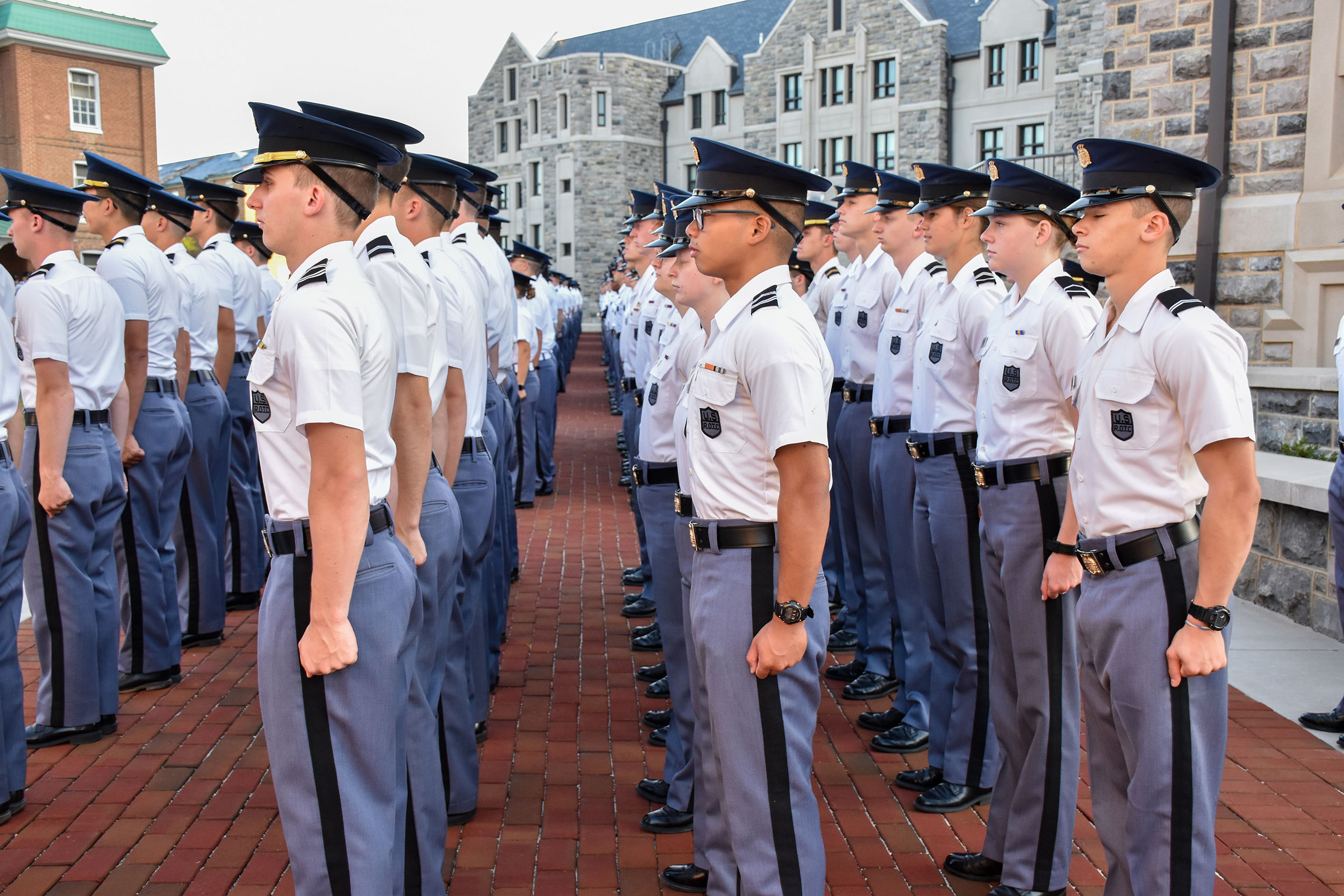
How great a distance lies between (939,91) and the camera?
1631 inches

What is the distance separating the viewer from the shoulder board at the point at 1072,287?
377 centimetres

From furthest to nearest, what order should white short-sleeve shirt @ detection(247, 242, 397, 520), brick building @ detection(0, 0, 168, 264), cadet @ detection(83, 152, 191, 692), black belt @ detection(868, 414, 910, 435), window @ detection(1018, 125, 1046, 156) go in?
window @ detection(1018, 125, 1046, 156) < brick building @ detection(0, 0, 168, 264) < cadet @ detection(83, 152, 191, 692) < black belt @ detection(868, 414, 910, 435) < white short-sleeve shirt @ detection(247, 242, 397, 520)

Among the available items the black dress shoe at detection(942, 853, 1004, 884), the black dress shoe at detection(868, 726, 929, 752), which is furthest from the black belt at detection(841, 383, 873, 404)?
the black dress shoe at detection(942, 853, 1004, 884)

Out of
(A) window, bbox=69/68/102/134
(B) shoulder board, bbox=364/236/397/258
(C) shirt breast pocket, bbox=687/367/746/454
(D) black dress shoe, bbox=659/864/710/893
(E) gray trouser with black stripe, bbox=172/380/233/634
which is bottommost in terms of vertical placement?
(D) black dress shoe, bbox=659/864/710/893

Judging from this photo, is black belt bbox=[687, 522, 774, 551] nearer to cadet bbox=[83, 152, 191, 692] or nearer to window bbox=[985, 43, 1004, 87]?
cadet bbox=[83, 152, 191, 692]

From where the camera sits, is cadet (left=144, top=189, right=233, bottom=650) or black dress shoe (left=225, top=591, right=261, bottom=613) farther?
black dress shoe (left=225, top=591, right=261, bottom=613)

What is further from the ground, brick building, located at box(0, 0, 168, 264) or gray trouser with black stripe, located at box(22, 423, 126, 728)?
brick building, located at box(0, 0, 168, 264)

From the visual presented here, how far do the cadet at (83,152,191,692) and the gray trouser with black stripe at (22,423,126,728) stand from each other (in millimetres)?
568

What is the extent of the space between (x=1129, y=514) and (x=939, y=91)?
41570 millimetres

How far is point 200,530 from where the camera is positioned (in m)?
6.47

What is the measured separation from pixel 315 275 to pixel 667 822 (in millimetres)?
2471

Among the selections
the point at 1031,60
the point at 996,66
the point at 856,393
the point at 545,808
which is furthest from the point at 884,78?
the point at 545,808

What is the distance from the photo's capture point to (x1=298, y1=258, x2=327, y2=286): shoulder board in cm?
256

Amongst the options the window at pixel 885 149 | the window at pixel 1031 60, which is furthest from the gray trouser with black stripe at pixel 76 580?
the window at pixel 885 149
